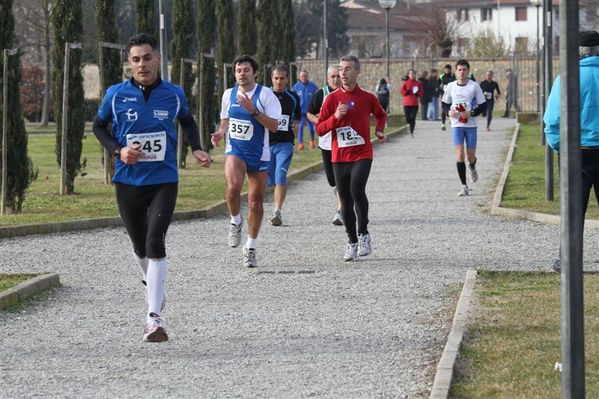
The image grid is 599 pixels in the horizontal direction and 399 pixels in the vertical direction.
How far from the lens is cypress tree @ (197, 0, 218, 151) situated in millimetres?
29938

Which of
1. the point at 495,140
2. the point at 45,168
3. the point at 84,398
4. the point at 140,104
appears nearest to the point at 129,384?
the point at 84,398

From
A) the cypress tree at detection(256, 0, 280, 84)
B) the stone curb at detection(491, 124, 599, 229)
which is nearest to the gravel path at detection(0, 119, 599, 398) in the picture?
the stone curb at detection(491, 124, 599, 229)

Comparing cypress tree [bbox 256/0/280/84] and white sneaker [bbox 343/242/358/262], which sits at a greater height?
cypress tree [bbox 256/0/280/84]

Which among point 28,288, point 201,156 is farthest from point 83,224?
point 201,156

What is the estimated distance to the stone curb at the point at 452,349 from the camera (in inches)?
279

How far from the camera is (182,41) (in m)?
29.5

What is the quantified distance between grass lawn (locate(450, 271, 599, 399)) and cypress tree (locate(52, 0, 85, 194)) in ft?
37.3

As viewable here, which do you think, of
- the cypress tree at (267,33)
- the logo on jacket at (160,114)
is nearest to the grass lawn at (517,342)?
the logo on jacket at (160,114)

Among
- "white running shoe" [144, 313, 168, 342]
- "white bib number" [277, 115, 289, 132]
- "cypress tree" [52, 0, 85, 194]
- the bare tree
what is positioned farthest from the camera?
the bare tree

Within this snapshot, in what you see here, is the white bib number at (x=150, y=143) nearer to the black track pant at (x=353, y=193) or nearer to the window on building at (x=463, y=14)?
the black track pant at (x=353, y=193)

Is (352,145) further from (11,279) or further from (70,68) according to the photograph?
(70,68)

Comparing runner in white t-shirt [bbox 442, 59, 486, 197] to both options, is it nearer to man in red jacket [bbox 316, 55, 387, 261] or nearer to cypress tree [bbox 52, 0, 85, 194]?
cypress tree [bbox 52, 0, 85, 194]

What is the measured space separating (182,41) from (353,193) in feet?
54.5

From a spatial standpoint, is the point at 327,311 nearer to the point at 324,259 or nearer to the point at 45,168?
the point at 324,259
